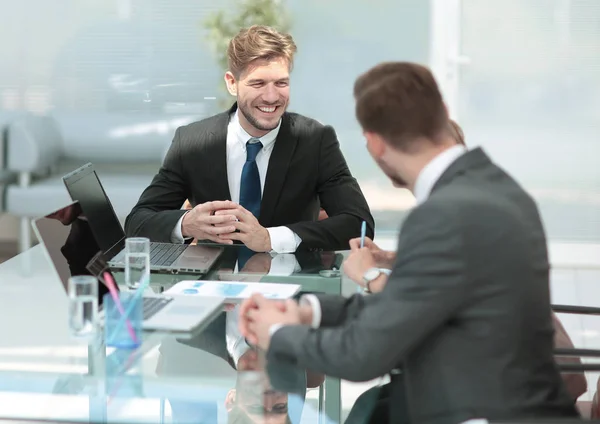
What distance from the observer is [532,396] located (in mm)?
1757

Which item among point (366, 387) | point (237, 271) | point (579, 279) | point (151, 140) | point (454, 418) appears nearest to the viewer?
point (454, 418)

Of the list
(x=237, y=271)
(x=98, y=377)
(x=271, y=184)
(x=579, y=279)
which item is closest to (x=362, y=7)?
(x=579, y=279)

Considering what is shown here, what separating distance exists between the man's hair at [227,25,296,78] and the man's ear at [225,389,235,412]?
1.64m

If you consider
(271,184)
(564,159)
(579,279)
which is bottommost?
(579,279)

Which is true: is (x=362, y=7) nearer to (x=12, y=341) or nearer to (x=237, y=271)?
(x=237, y=271)

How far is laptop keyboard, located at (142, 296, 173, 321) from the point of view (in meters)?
2.24

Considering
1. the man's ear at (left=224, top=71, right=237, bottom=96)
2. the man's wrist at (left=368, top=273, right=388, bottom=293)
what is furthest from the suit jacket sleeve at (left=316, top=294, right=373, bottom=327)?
the man's ear at (left=224, top=71, right=237, bottom=96)

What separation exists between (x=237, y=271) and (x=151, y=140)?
12.5 feet

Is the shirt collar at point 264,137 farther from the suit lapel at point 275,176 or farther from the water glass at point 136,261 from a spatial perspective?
the water glass at point 136,261

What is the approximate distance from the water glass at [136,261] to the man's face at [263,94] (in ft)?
2.98

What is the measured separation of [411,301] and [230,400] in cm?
45

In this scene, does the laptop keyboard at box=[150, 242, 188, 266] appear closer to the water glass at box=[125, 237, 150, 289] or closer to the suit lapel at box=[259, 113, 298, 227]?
the water glass at box=[125, 237, 150, 289]

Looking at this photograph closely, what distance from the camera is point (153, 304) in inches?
91.3

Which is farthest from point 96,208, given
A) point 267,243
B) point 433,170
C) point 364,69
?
point 364,69
